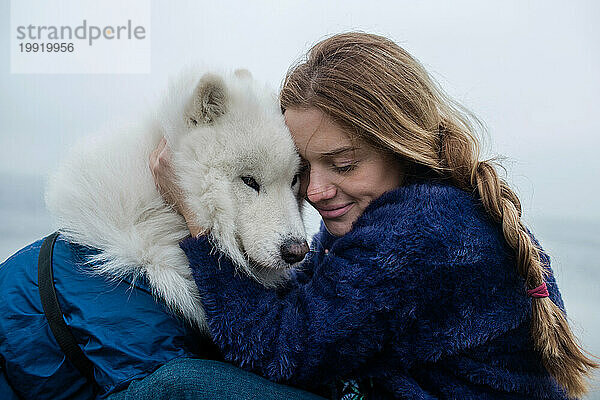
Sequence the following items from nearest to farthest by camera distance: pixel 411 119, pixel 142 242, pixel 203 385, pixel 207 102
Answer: pixel 203 385
pixel 142 242
pixel 207 102
pixel 411 119

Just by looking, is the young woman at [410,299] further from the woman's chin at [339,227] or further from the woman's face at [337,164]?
the woman's chin at [339,227]

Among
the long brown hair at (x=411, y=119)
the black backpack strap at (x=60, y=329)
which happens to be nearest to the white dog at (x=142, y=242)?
the black backpack strap at (x=60, y=329)

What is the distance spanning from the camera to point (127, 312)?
1959 millimetres

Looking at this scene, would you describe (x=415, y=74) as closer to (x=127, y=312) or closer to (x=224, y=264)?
(x=224, y=264)

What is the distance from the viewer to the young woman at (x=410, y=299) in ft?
6.22

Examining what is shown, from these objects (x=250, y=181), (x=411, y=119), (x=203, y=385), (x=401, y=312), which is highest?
(x=411, y=119)

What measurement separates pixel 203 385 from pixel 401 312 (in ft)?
2.16

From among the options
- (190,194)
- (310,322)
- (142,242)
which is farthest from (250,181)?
(310,322)

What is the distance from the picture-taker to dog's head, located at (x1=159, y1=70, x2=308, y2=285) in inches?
84.0

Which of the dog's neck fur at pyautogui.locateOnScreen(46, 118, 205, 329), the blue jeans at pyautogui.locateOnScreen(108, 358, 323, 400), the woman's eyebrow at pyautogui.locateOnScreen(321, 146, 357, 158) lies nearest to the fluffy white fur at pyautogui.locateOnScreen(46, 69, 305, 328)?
the dog's neck fur at pyautogui.locateOnScreen(46, 118, 205, 329)

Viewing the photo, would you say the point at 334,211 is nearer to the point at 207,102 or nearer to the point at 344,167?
the point at 344,167

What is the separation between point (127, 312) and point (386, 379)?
2.95 ft

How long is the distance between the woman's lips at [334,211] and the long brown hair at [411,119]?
273 mm

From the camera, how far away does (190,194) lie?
215 centimetres
